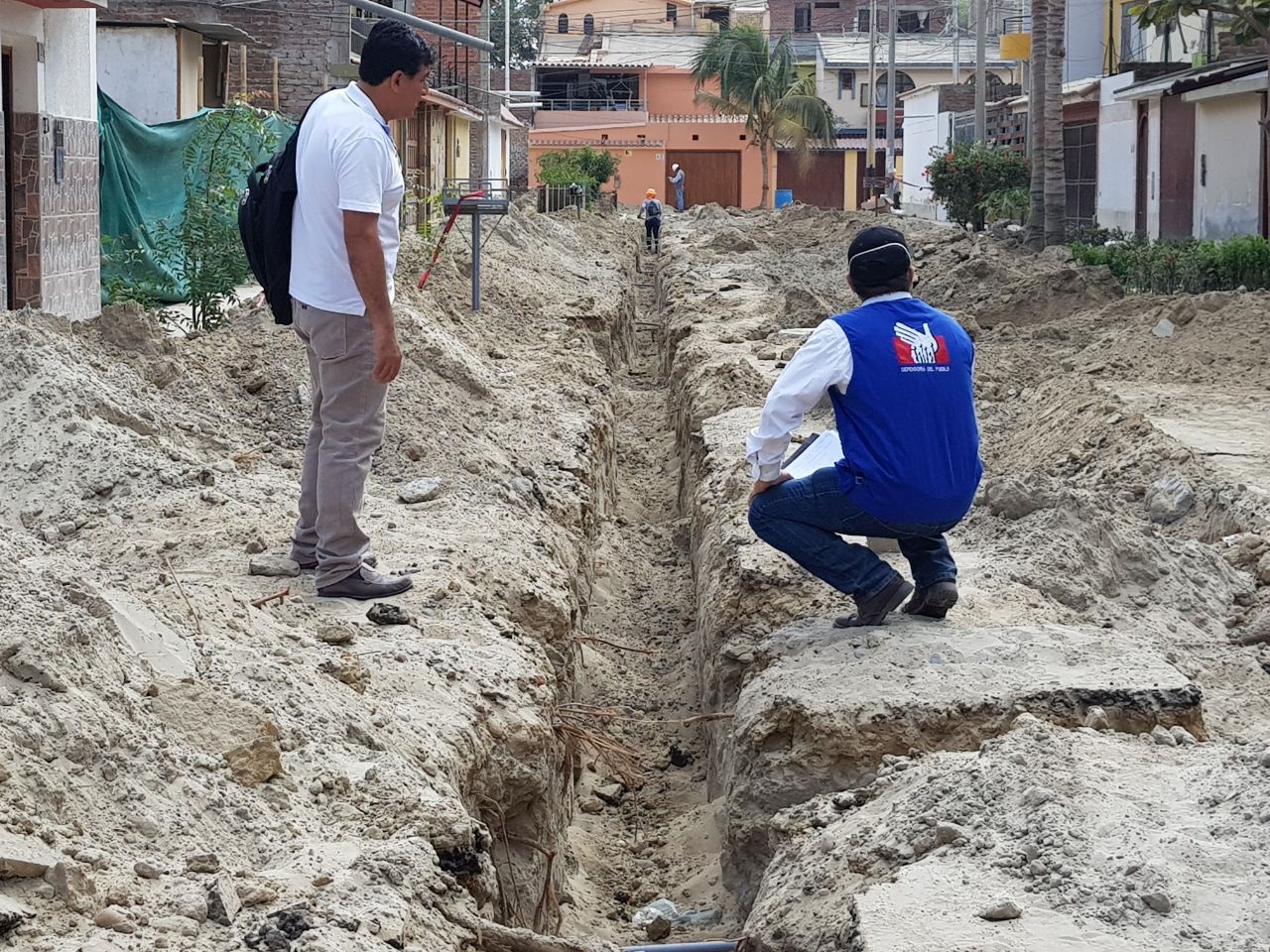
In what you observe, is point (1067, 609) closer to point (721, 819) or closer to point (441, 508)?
point (721, 819)

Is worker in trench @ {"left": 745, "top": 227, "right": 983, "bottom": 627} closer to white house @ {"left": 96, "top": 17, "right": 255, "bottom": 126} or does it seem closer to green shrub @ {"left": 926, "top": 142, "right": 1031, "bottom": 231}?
white house @ {"left": 96, "top": 17, "right": 255, "bottom": 126}

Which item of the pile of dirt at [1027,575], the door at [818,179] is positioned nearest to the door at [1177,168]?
the pile of dirt at [1027,575]

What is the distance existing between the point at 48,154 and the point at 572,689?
735cm

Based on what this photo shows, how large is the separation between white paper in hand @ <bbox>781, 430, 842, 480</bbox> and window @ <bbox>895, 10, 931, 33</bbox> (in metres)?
70.9

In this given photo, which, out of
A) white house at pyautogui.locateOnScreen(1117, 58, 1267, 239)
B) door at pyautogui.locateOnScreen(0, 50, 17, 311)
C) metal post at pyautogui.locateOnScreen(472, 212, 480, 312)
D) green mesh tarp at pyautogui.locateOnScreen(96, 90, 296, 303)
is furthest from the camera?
white house at pyautogui.locateOnScreen(1117, 58, 1267, 239)

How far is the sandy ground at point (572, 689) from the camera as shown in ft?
11.5

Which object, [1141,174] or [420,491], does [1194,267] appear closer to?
[420,491]

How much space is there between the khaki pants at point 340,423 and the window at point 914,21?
71195 mm

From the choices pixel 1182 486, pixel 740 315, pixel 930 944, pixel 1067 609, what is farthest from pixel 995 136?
pixel 930 944

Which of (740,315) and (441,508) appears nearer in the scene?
(441,508)

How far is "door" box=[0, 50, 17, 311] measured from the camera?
1176cm

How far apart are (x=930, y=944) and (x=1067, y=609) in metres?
3.16

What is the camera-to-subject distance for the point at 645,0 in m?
69.1

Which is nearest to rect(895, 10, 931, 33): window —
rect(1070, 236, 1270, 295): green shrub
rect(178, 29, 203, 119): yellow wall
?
rect(1070, 236, 1270, 295): green shrub
